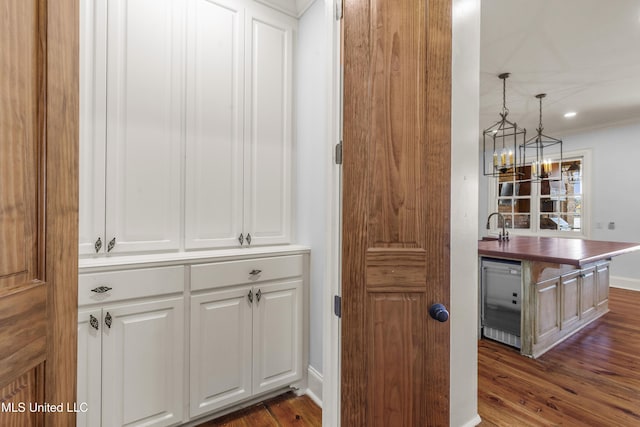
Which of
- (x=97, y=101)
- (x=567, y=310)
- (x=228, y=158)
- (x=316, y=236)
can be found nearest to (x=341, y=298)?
(x=316, y=236)

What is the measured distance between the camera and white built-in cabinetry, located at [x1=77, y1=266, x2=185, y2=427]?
1346mm

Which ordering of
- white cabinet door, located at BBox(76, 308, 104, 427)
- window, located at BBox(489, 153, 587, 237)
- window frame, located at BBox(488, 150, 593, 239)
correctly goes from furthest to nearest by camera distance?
window, located at BBox(489, 153, 587, 237) → window frame, located at BBox(488, 150, 593, 239) → white cabinet door, located at BBox(76, 308, 104, 427)

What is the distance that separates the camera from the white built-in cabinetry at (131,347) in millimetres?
1346

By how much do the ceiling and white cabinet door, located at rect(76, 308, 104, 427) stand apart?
10.4 feet

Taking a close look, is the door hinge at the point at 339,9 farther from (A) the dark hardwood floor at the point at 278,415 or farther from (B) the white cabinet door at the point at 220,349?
(A) the dark hardwood floor at the point at 278,415

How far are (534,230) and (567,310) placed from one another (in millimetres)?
3898

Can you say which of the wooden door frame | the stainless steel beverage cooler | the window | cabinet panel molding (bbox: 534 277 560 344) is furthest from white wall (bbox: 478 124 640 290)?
the wooden door frame

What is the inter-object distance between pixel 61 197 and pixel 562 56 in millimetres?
3969

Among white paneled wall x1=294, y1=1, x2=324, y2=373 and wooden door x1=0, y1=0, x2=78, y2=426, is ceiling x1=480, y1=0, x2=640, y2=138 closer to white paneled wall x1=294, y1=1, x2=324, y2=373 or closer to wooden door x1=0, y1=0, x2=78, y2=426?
white paneled wall x1=294, y1=1, x2=324, y2=373

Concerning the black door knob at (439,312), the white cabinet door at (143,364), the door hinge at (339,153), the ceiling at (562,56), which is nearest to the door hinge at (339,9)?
the door hinge at (339,153)

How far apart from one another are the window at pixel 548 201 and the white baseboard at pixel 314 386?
4.49 meters

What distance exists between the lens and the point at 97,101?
147cm

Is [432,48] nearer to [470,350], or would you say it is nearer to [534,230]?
[470,350]

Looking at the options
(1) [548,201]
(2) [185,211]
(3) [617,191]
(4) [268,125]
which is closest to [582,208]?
(3) [617,191]
